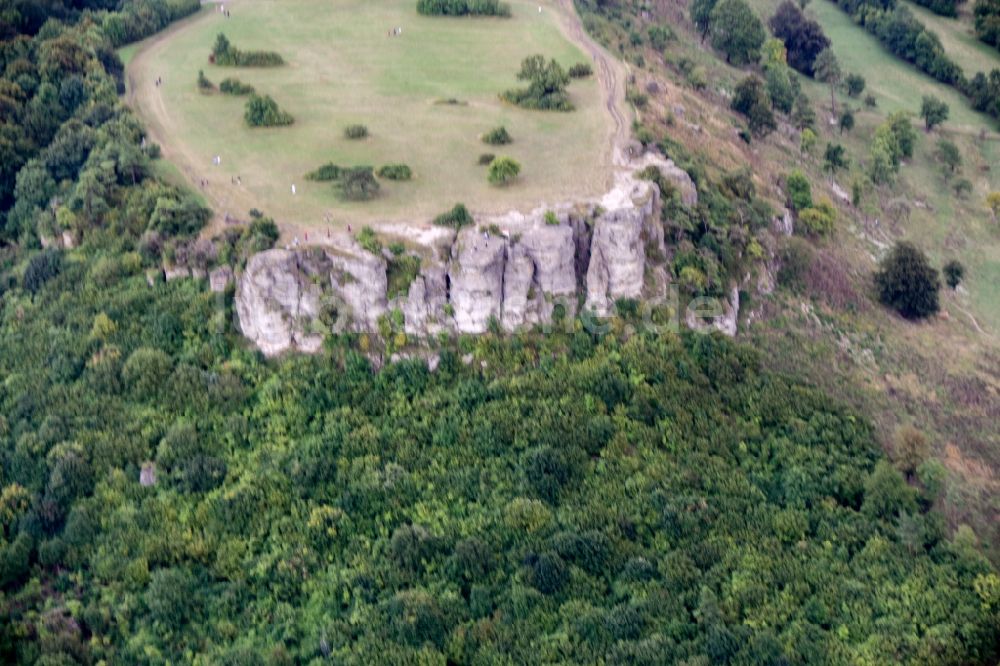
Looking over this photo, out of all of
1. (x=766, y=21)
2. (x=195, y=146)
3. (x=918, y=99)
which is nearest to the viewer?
(x=195, y=146)

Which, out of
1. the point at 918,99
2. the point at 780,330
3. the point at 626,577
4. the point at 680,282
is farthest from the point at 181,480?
the point at 918,99

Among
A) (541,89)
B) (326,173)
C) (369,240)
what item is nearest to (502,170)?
(369,240)

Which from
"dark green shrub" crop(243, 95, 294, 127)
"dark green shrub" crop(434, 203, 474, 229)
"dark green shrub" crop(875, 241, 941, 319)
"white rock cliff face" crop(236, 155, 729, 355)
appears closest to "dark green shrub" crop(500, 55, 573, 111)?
"dark green shrub" crop(243, 95, 294, 127)

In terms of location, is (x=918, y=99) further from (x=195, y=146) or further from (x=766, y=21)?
(x=195, y=146)

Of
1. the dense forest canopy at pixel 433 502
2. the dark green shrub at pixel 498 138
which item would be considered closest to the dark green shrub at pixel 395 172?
the dark green shrub at pixel 498 138

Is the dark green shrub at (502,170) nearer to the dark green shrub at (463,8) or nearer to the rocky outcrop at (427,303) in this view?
the rocky outcrop at (427,303)
